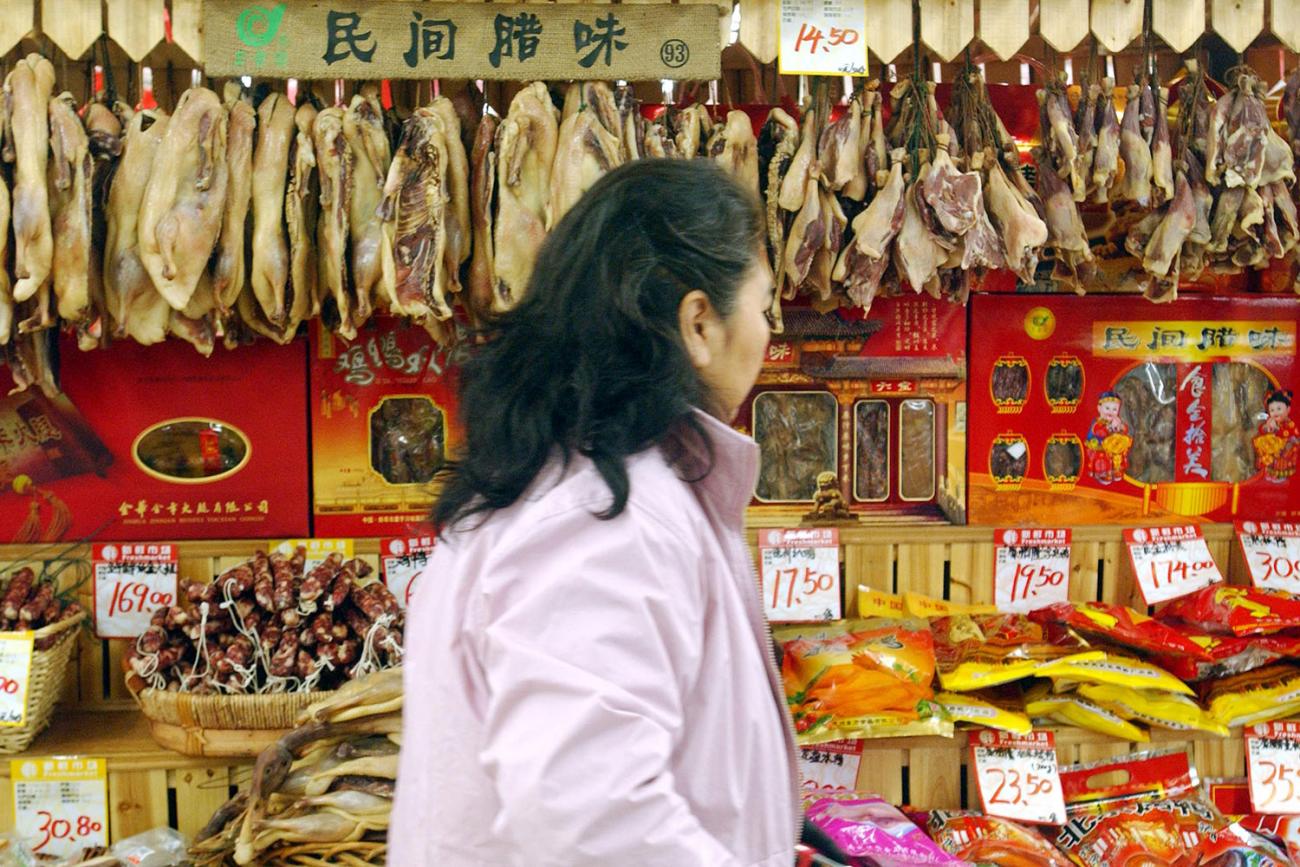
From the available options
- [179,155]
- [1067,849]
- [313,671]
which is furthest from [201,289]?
[1067,849]

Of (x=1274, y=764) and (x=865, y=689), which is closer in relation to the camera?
(x=865, y=689)

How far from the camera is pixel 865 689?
328 centimetres

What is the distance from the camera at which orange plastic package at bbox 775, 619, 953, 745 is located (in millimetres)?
3250

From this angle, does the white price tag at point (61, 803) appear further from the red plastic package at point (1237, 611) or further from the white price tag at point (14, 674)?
the red plastic package at point (1237, 611)

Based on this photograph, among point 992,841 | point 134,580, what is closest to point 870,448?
point 992,841

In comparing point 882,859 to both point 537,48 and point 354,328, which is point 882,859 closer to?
point 354,328

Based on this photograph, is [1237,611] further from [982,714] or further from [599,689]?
[599,689]

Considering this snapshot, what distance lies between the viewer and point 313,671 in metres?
3.13

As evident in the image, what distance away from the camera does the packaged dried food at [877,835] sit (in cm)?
264

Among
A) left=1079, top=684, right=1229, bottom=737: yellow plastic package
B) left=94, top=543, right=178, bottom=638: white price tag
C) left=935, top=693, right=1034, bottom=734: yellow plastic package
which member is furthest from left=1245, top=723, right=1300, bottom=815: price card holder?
left=94, top=543, right=178, bottom=638: white price tag

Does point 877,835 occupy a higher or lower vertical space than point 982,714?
lower

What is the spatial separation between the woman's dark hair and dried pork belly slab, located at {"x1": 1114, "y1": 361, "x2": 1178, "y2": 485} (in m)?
2.53

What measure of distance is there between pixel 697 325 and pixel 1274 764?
2675 millimetres

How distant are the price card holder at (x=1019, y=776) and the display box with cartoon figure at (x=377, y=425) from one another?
1637 millimetres
